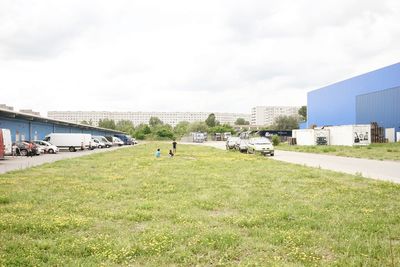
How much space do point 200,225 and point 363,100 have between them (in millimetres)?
67712

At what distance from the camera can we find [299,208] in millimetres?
9609

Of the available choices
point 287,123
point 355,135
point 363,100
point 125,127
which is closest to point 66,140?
point 355,135

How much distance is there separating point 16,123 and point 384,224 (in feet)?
146

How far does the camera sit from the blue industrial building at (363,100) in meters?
61.0

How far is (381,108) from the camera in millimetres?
63562

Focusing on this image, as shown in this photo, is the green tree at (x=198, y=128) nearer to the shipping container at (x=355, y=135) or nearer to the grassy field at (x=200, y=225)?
the shipping container at (x=355, y=135)

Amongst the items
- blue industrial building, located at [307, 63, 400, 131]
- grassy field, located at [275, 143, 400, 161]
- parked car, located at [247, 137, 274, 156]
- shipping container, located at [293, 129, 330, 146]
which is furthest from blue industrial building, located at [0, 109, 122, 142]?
blue industrial building, located at [307, 63, 400, 131]

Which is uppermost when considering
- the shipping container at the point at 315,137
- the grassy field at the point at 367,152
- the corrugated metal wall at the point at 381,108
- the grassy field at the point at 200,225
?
the corrugated metal wall at the point at 381,108

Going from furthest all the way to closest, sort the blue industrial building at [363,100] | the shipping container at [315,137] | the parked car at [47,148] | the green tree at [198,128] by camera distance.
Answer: the green tree at [198,128], the blue industrial building at [363,100], the shipping container at [315,137], the parked car at [47,148]

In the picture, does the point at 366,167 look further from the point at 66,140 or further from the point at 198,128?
the point at 198,128

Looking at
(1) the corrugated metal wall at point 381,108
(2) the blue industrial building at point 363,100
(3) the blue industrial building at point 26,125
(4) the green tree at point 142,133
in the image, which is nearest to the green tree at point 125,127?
(4) the green tree at point 142,133

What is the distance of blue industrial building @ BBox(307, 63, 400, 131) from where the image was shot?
6100 cm

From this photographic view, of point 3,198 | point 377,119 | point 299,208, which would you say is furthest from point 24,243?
point 377,119

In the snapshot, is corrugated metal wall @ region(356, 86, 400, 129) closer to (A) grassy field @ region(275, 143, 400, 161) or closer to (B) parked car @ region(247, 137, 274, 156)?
(A) grassy field @ region(275, 143, 400, 161)
